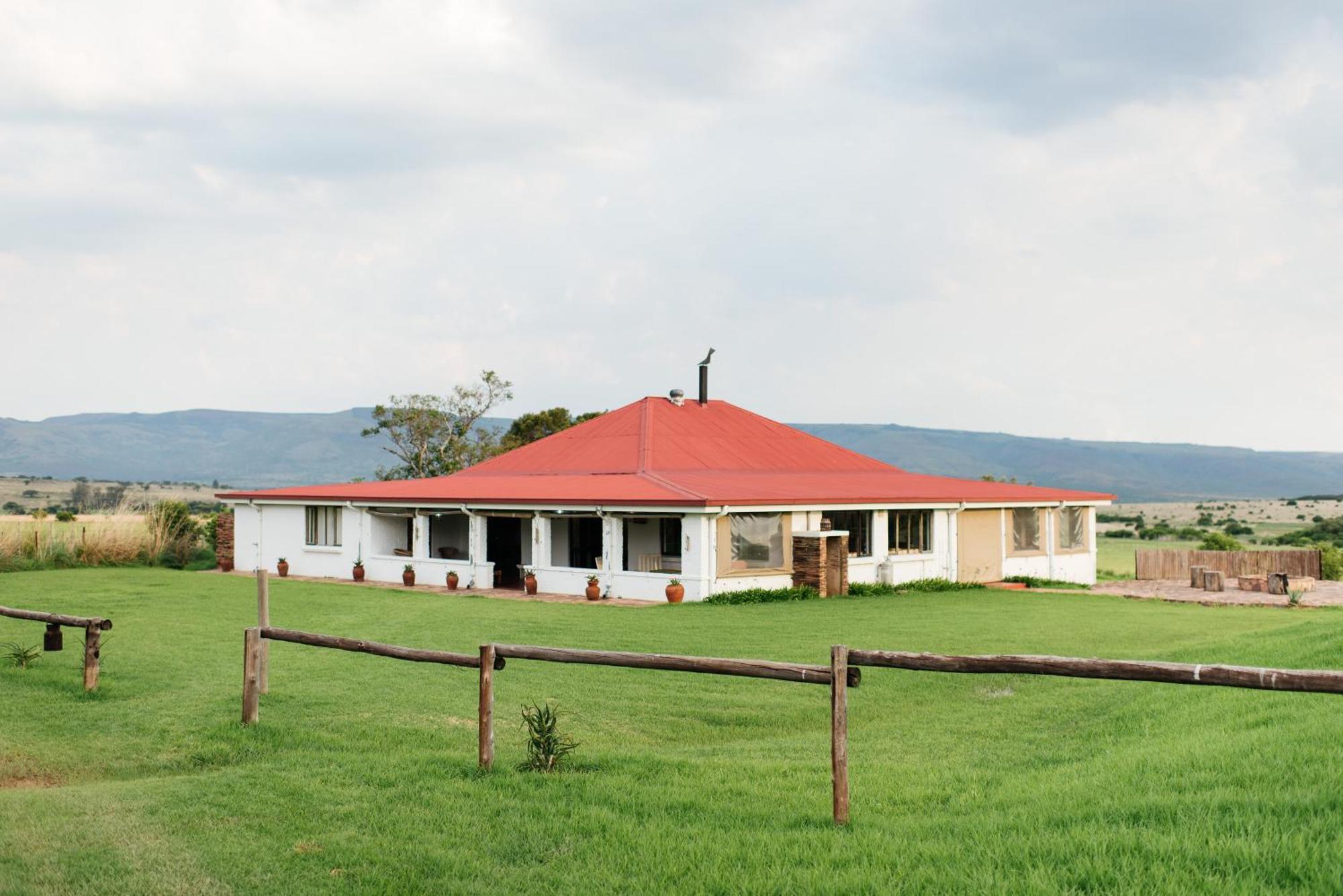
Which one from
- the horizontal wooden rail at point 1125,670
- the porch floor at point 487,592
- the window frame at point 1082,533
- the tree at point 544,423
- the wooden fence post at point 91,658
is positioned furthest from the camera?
the tree at point 544,423

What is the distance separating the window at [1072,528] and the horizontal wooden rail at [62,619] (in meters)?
27.7

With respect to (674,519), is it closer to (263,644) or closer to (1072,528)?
(1072,528)

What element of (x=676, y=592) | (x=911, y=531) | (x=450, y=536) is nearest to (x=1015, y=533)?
(x=911, y=531)

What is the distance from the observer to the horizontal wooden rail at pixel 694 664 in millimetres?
7305

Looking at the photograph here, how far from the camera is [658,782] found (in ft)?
26.2

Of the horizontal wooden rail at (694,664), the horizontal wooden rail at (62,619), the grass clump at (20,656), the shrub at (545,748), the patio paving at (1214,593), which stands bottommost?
the patio paving at (1214,593)

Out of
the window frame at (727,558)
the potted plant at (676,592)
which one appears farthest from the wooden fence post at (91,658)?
the window frame at (727,558)

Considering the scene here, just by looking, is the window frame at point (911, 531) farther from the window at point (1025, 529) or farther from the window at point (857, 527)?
the window at point (1025, 529)

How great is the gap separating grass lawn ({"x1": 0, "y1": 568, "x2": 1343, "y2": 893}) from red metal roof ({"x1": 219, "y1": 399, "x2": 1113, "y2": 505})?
36.8 feet

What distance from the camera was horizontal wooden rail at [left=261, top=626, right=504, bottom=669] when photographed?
8820 millimetres

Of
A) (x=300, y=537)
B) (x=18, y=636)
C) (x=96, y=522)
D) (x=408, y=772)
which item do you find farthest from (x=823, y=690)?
(x=96, y=522)

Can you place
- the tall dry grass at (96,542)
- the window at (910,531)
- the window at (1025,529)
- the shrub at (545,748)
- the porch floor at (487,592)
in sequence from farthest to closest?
1. the window at (1025,529)
2. the tall dry grass at (96,542)
3. the window at (910,531)
4. the porch floor at (487,592)
5. the shrub at (545,748)

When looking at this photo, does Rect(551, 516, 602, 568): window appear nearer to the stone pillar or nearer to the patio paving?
the stone pillar

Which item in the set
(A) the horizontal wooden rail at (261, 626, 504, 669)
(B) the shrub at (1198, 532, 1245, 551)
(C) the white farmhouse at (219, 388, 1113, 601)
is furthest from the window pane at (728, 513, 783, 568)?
(B) the shrub at (1198, 532, 1245, 551)
